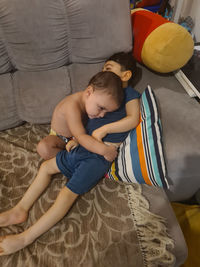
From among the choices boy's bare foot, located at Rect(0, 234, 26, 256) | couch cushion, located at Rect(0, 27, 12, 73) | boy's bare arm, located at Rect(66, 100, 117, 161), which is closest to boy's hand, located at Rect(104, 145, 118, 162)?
boy's bare arm, located at Rect(66, 100, 117, 161)

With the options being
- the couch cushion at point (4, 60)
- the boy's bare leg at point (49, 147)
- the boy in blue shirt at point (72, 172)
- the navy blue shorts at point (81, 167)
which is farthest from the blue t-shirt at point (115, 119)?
the couch cushion at point (4, 60)

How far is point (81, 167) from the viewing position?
93 cm

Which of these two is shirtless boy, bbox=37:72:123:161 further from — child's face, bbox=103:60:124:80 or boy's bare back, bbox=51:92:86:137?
child's face, bbox=103:60:124:80

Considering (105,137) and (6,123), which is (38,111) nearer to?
(6,123)

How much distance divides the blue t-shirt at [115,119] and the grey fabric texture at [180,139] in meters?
0.16

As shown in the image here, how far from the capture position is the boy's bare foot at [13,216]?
0.87 metres

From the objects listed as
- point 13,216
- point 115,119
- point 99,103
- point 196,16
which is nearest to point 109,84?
point 99,103

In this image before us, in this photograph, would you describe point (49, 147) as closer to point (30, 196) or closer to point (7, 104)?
point (30, 196)

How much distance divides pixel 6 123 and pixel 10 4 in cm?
63

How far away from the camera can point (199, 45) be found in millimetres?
1363

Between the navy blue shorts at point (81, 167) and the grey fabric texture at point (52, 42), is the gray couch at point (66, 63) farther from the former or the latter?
the navy blue shorts at point (81, 167)

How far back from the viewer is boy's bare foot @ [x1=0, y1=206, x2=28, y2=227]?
866mm

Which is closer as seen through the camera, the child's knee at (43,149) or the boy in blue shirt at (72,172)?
the boy in blue shirt at (72,172)

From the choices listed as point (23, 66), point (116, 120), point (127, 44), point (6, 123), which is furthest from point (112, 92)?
point (6, 123)
